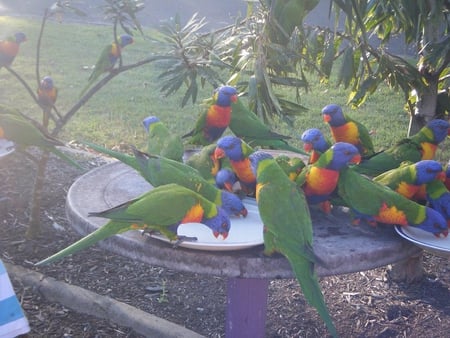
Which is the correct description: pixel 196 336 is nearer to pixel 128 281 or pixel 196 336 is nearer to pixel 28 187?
pixel 128 281

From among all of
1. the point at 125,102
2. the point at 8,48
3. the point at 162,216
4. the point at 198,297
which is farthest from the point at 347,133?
the point at 125,102

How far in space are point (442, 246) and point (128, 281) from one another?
1500 mm

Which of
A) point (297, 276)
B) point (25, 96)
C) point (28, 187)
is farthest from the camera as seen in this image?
point (25, 96)

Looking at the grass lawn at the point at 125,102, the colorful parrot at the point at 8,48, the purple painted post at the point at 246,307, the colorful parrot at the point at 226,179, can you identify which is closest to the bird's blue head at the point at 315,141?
the colorful parrot at the point at 226,179

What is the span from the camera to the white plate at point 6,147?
198cm

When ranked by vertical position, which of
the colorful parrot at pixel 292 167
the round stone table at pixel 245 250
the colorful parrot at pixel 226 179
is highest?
the colorful parrot at pixel 292 167

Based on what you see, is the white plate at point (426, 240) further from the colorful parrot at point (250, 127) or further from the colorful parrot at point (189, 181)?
the colorful parrot at point (250, 127)

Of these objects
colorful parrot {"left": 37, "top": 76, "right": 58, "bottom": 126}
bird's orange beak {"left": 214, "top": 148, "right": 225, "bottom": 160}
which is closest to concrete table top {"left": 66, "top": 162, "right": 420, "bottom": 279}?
bird's orange beak {"left": 214, "top": 148, "right": 225, "bottom": 160}

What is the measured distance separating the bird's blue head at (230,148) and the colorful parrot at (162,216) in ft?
0.72

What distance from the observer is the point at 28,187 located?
3152 millimetres

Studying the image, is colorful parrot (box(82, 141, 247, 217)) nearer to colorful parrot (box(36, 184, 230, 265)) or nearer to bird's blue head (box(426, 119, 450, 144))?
colorful parrot (box(36, 184, 230, 265))

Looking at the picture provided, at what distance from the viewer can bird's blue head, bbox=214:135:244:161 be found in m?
1.61

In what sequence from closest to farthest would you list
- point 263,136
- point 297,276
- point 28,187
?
point 297,276, point 263,136, point 28,187

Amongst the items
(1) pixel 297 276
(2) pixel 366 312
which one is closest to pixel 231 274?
(1) pixel 297 276
